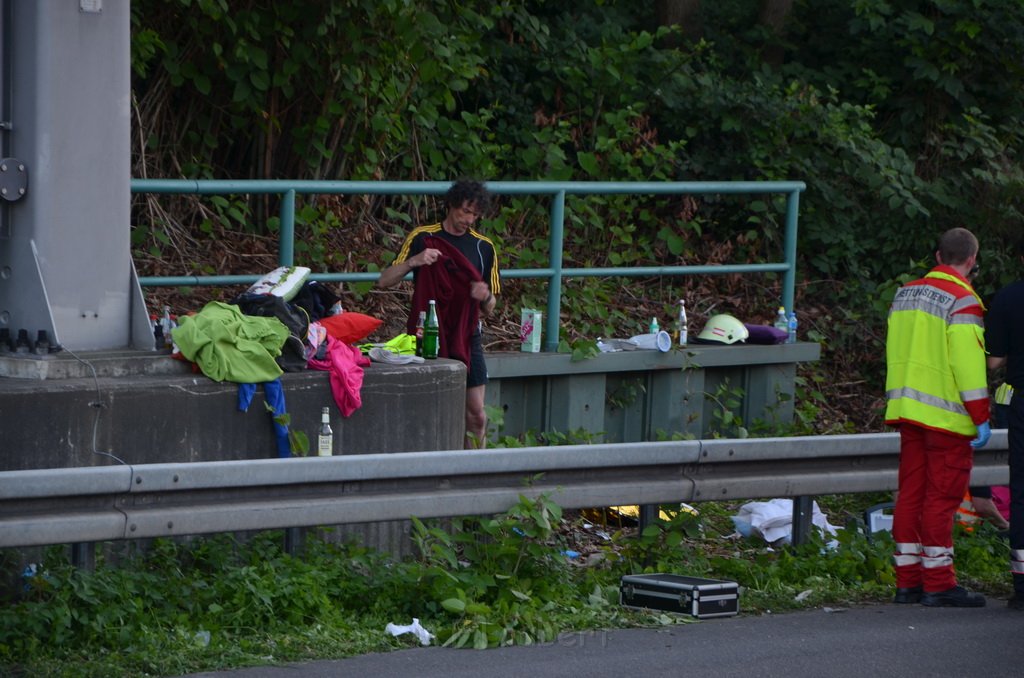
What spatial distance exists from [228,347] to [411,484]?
4.00ft

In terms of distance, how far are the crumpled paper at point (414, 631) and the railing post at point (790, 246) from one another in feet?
20.2

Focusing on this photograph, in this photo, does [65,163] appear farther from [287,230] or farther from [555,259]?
[555,259]

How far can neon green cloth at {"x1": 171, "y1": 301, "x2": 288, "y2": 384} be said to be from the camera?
772 centimetres

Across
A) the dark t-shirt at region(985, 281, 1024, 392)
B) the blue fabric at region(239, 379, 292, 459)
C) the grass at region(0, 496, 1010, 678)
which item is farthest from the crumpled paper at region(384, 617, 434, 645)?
the dark t-shirt at region(985, 281, 1024, 392)

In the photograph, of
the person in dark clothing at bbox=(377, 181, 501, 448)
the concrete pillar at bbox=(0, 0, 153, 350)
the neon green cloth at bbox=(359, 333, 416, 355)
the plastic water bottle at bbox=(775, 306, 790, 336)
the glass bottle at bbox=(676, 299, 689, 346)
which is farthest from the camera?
the plastic water bottle at bbox=(775, 306, 790, 336)

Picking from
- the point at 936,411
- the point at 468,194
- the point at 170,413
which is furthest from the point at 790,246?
the point at 170,413

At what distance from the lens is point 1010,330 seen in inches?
305

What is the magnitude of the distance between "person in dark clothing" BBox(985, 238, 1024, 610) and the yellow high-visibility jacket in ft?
0.43

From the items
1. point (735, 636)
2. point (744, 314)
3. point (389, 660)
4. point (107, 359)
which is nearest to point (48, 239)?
point (107, 359)

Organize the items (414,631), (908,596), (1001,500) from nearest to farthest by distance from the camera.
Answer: (414,631)
(908,596)
(1001,500)

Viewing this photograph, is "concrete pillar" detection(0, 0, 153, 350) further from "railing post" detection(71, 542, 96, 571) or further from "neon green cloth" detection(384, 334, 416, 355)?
"neon green cloth" detection(384, 334, 416, 355)

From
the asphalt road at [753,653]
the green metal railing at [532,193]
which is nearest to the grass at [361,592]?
the asphalt road at [753,653]

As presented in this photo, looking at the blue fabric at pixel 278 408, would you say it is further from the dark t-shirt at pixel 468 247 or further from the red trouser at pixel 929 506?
the red trouser at pixel 929 506

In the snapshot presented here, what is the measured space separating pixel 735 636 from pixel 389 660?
1514 mm
